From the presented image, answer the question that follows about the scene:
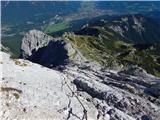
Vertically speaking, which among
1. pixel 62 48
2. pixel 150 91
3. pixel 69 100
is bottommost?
pixel 62 48

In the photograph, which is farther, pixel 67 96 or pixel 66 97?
pixel 67 96

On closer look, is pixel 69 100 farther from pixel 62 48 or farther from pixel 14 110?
pixel 62 48

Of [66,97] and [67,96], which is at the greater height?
[66,97]

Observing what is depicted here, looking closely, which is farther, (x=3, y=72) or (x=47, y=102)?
(x=3, y=72)

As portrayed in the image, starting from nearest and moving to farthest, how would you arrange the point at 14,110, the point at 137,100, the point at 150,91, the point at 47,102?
the point at 14,110 < the point at 47,102 < the point at 137,100 < the point at 150,91

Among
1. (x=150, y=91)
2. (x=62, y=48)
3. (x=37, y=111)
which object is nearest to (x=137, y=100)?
(x=150, y=91)

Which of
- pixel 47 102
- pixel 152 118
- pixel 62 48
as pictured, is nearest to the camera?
pixel 47 102

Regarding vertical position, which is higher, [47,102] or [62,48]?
[47,102]
